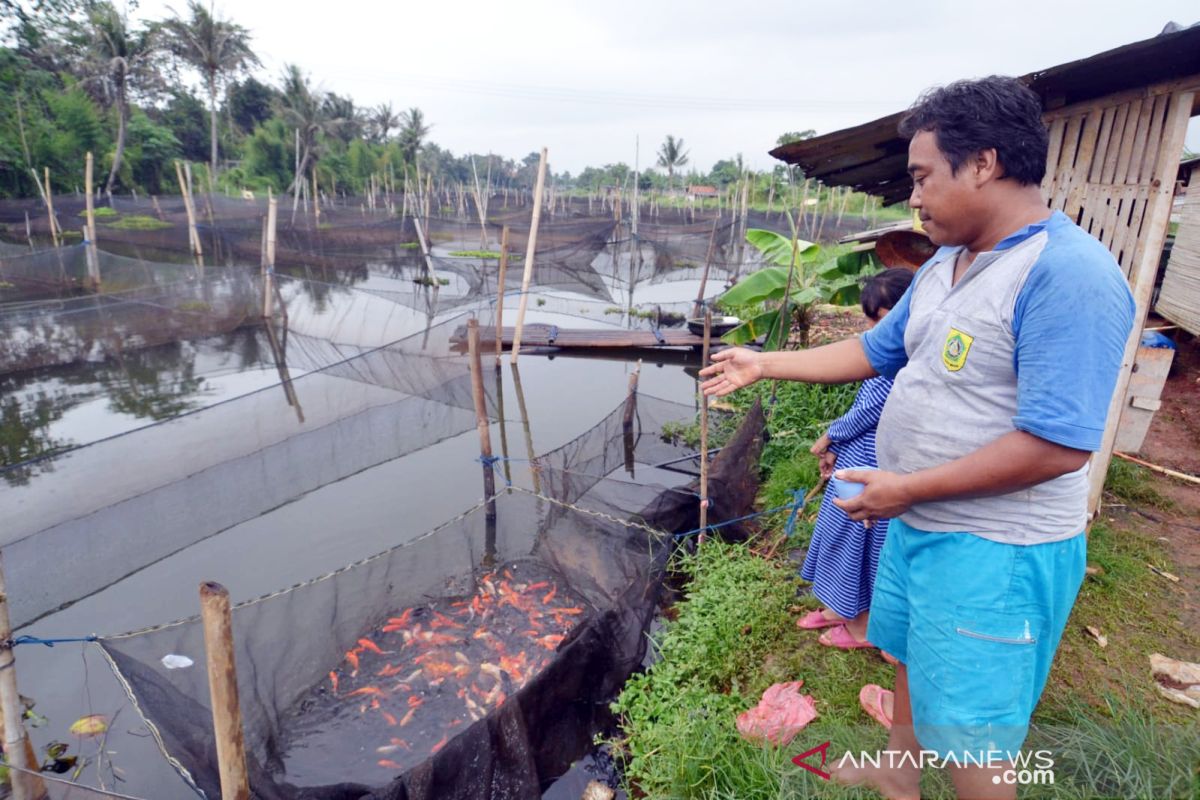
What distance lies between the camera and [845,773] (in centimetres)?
174

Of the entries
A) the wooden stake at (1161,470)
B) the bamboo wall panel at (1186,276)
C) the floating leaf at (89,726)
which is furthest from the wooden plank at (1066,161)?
the floating leaf at (89,726)

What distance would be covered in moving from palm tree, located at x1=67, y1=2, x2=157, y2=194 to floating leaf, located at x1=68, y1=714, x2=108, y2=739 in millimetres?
23653

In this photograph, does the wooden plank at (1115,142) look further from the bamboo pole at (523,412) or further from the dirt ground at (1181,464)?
the bamboo pole at (523,412)

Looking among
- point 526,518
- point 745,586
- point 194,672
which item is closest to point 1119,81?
point 745,586

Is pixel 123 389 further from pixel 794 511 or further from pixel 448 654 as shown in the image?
pixel 794 511

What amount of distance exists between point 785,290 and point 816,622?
330cm

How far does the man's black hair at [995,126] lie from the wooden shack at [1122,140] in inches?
62.0

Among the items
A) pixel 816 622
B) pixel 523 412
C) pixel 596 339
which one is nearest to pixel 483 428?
pixel 816 622

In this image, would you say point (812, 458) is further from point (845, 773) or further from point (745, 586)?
point (845, 773)

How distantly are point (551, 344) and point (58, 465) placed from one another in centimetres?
607

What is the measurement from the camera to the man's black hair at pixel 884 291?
2.42 meters

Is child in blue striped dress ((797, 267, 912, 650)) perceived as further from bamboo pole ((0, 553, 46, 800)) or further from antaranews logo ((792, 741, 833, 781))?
bamboo pole ((0, 553, 46, 800))

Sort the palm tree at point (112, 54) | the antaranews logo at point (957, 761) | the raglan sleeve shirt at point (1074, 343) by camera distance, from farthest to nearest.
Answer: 1. the palm tree at point (112, 54)
2. the antaranews logo at point (957, 761)
3. the raglan sleeve shirt at point (1074, 343)

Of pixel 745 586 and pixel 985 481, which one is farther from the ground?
pixel 985 481
